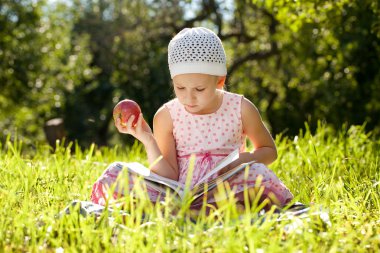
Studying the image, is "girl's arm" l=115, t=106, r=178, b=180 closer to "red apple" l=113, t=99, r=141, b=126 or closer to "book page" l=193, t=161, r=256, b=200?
"red apple" l=113, t=99, r=141, b=126

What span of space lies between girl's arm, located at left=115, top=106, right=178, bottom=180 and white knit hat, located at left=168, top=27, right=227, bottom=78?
1.30 ft

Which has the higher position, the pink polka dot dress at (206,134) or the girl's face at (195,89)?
the girl's face at (195,89)

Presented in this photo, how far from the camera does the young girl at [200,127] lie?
3941 mm

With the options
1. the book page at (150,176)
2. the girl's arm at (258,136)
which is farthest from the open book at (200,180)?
the girl's arm at (258,136)

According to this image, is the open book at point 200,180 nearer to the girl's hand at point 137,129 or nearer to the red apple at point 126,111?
the girl's hand at point 137,129

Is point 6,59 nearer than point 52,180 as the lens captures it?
No

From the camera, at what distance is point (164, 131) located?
4504 mm

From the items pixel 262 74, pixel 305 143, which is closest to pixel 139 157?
pixel 305 143

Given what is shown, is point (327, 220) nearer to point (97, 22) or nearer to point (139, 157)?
point (139, 157)

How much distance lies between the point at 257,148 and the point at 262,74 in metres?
15.9

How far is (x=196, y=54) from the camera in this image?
13.4 feet

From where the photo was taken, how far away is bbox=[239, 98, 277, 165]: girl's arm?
14.1 feet

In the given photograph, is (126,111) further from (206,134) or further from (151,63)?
(151,63)

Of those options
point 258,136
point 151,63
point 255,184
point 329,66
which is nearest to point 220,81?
point 258,136
